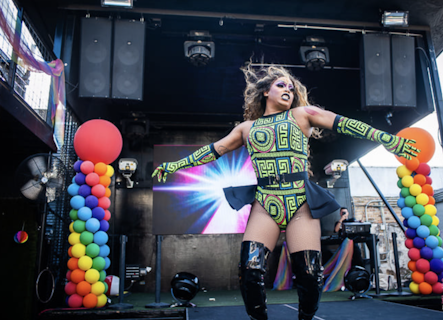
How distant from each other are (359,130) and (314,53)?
146 inches

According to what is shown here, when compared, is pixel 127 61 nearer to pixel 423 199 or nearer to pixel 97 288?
pixel 97 288

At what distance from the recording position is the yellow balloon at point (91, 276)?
4.18m

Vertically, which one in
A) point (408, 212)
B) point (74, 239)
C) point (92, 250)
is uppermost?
point (408, 212)

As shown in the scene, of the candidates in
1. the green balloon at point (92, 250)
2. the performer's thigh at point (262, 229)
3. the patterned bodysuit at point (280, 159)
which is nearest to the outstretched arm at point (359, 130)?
the patterned bodysuit at point (280, 159)

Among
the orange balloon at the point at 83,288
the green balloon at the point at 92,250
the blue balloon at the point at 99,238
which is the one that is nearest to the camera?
the orange balloon at the point at 83,288

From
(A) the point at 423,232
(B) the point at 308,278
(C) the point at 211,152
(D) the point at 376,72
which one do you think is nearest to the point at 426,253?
(A) the point at 423,232

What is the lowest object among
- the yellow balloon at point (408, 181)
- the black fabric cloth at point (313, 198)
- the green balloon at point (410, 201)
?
the black fabric cloth at point (313, 198)

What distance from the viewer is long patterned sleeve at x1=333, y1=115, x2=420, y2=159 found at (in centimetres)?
191

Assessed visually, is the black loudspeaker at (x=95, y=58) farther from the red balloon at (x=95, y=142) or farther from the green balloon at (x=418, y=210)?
the green balloon at (x=418, y=210)

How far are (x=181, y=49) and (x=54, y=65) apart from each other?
7.04ft

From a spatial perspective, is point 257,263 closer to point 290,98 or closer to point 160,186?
point 290,98

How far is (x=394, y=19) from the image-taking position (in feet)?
17.2

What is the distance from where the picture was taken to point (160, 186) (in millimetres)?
6441

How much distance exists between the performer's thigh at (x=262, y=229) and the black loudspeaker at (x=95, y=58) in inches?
134
